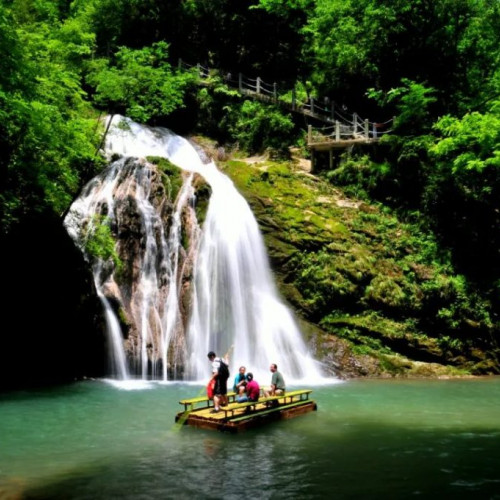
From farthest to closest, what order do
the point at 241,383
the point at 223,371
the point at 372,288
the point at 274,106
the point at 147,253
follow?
the point at 274,106 < the point at 372,288 < the point at 147,253 < the point at 241,383 < the point at 223,371

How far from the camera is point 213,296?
19344 mm

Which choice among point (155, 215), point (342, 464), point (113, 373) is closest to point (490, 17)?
point (155, 215)

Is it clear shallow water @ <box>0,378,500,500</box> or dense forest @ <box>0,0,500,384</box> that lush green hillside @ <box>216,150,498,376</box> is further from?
clear shallow water @ <box>0,378,500,500</box>

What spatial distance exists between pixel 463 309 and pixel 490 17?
60.0ft

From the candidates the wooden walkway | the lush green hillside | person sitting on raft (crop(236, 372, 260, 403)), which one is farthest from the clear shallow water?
the wooden walkway

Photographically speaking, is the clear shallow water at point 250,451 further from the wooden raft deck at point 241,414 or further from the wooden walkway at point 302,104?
the wooden walkway at point 302,104

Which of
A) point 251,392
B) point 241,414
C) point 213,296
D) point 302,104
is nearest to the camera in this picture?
point 241,414

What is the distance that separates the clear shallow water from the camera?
7496 mm

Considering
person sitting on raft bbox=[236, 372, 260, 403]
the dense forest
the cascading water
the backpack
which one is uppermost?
the dense forest

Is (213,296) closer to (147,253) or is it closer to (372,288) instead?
(147,253)

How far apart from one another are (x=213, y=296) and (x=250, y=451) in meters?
10.3

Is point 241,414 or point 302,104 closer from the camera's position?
point 241,414

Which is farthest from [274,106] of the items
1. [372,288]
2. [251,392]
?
[251,392]

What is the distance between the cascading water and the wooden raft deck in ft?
17.3
